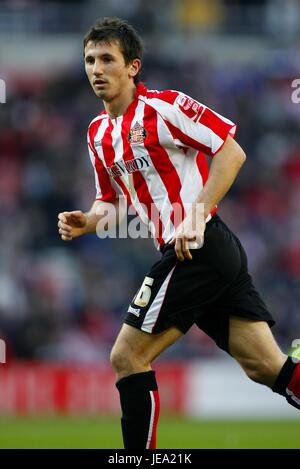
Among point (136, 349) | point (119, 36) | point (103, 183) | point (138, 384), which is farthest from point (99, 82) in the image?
point (138, 384)

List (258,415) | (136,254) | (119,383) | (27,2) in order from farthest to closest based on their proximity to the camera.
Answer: (27,2), (136,254), (258,415), (119,383)

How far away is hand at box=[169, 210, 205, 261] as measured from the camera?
5.26 meters

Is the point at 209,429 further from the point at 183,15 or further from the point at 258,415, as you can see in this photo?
the point at 183,15

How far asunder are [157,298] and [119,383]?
1.62ft

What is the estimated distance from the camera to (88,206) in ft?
51.3

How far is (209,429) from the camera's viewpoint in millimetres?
10430

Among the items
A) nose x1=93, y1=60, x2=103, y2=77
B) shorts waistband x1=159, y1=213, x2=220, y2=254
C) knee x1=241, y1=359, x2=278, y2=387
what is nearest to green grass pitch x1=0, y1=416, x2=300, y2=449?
knee x1=241, y1=359, x2=278, y2=387

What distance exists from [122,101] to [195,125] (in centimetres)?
49

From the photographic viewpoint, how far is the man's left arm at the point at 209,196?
17.3 feet

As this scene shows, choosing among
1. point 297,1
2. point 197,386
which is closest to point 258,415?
point 197,386

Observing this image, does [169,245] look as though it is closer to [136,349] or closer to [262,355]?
[136,349]

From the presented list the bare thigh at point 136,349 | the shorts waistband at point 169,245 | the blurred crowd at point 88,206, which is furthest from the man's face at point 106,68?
the blurred crowd at point 88,206

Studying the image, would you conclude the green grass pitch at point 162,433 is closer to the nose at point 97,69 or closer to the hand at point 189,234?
the hand at point 189,234

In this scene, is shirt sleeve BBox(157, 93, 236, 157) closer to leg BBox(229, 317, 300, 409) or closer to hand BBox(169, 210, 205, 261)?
hand BBox(169, 210, 205, 261)
